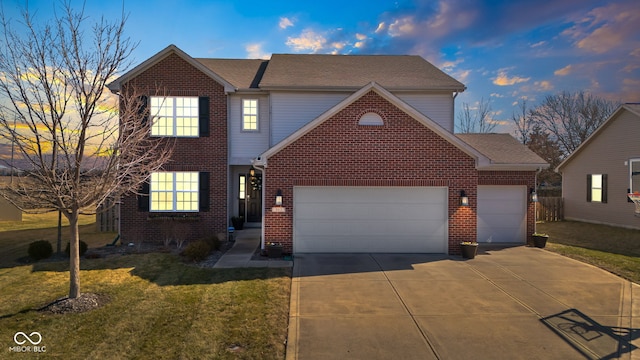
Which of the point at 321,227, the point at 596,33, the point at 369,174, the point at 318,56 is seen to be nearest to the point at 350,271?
the point at 321,227

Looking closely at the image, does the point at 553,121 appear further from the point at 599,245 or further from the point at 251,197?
the point at 251,197

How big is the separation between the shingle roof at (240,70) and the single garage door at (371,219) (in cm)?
610

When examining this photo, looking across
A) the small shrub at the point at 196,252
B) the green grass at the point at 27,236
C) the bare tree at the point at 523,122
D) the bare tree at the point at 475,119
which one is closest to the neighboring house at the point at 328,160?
the small shrub at the point at 196,252

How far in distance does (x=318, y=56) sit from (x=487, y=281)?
13552mm

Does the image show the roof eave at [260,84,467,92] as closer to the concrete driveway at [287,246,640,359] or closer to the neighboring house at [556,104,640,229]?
the concrete driveway at [287,246,640,359]

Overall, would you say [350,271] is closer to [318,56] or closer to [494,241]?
[494,241]

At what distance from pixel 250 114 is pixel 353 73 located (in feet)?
17.4

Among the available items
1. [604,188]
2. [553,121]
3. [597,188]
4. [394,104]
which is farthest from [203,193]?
[553,121]

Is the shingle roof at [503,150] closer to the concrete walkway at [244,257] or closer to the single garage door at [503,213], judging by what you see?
the single garage door at [503,213]

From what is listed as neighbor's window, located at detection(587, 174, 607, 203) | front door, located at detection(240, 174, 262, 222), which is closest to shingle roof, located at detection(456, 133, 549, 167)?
neighbor's window, located at detection(587, 174, 607, 203)

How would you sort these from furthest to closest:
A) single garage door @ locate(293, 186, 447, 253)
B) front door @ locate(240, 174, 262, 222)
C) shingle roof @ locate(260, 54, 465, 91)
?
front door @ locate(240, 174, 262, 222)
shingle roof @ locate(260, 54, 465, 91)
single garage door @ locate(293, 186, 447, 253)

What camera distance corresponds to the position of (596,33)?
639 inches

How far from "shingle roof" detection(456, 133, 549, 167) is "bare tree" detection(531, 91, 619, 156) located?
96.7ft

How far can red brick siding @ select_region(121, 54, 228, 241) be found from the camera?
505 inches
